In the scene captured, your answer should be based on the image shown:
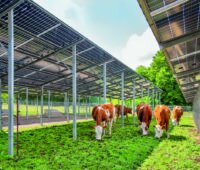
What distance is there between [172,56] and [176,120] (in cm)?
1256

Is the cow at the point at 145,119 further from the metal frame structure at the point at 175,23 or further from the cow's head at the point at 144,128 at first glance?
the metal frame structure at the point at 175,23

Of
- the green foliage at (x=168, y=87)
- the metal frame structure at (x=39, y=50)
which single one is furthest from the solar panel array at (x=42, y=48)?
the green foliage at (x=168, y=87)

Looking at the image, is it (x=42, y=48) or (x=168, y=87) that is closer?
(x=42, y=48)

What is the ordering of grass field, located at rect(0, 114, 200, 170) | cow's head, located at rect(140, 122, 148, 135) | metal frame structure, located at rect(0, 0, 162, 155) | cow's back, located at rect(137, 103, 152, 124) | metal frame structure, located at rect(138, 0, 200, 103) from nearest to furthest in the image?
metal frame structure, located at rect(138, 0, 200, 103) → grass field, located at rect(0, 114, 200, 170) → metal frame structure, located at rect(0, 0, 162, 155) → cow's head, located at rect(140, 122, 148, 135) → cow's back, located at rect(137, 103, 152, 124)

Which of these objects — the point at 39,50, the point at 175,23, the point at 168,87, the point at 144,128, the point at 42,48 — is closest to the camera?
the point at 175,23

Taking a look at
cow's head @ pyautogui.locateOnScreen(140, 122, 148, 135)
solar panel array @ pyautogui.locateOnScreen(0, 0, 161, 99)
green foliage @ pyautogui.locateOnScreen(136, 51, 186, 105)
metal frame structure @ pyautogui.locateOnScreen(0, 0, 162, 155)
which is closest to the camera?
metal frame structure @ pyautogui.locateOnScreen(0, 0, 162, 155)

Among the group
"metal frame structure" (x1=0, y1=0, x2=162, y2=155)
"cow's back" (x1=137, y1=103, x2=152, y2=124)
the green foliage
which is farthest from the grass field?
the green foliage

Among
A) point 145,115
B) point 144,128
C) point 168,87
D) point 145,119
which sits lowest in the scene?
point 144,128

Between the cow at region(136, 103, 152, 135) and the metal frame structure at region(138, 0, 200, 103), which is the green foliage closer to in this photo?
the cow at region(136, 103, 152, 135)

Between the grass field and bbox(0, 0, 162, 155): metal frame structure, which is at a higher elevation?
bbox(0, 0, 162, 155): metal frame structure

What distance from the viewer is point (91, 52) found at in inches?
526

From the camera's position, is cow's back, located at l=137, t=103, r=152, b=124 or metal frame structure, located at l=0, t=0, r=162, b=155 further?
cow's back, located at l=137, t=103, r=152, b=124

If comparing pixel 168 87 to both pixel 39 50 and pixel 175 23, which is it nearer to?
pixel 39 50

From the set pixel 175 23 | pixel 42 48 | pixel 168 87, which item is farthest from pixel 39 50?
pixel 168 87
